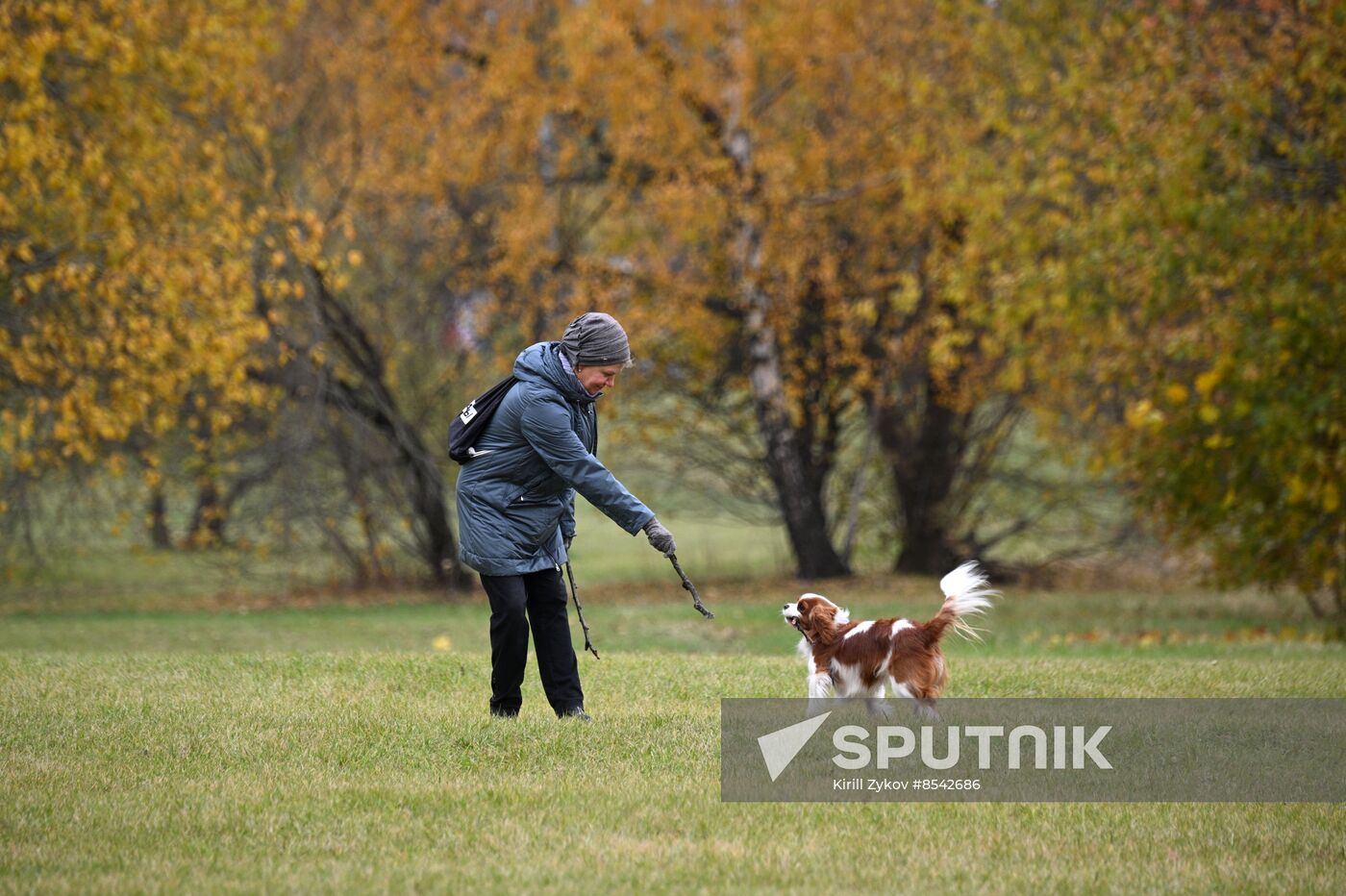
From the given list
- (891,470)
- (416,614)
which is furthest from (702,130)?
(416,614)

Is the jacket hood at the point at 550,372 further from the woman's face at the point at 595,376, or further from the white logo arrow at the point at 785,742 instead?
the white logo arrow at the point at 785,742

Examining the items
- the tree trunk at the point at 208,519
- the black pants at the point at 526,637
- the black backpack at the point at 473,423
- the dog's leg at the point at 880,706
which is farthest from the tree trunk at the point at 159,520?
the dog's leg at the point at 880,706

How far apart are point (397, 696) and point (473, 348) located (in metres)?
13.5

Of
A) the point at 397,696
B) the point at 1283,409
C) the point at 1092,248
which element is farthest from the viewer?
the point at 1092,248

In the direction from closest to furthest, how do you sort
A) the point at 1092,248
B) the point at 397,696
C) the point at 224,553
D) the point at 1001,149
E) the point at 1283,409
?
the point at 397,696, the point at 1283,409, the point at 1092,248, the point at 1001,149, the point at 224,553

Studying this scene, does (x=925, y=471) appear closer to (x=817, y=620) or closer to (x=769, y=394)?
(x=769, y=394)

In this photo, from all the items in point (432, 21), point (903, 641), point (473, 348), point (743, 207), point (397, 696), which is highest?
point (432, 21)

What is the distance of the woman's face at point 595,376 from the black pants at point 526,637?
39.7 inches

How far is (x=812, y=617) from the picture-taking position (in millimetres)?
7391

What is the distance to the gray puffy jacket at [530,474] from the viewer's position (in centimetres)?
694

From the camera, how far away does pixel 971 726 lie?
7387mm

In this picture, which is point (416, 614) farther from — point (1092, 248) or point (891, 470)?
point (1092, 248)

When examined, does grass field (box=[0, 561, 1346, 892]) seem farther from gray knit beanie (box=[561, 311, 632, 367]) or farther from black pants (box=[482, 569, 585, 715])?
gray knit beanie (box=[561, 311, 632, 367])

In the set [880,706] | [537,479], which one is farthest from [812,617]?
[537,479]
